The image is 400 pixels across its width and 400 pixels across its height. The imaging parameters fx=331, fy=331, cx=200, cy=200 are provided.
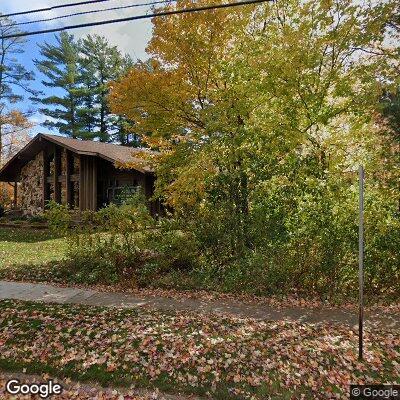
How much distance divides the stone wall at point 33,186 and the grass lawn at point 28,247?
4.13 metres

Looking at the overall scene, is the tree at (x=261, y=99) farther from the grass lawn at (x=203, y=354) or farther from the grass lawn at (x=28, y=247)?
the grass lawn at (x=28, y=247)

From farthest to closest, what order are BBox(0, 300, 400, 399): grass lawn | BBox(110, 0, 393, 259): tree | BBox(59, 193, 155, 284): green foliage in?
1. BBox(59, 193, 155, 284): green foliage
2. BBox(110, 0, 393, 259): tree
3. BBox(0, 300, 400, 399): grass lawn

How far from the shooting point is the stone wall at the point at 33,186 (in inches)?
910

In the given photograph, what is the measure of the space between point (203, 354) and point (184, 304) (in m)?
2.25

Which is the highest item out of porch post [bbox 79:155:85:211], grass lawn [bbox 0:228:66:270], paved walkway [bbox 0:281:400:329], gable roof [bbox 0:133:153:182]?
gable roof [bbox 0:133:153:182]

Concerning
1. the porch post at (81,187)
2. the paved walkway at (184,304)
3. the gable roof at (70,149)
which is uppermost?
the gable roof at (70,149)

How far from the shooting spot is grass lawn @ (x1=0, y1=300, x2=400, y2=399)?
4.07m

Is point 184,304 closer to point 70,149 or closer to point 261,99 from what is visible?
point 261,99

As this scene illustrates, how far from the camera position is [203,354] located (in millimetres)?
4602

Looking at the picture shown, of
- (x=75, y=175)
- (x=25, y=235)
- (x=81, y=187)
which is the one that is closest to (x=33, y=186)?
(x=75, y=175)

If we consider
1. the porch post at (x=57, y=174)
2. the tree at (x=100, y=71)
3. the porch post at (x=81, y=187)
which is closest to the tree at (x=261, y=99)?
the porch post at (x=81, y=187)

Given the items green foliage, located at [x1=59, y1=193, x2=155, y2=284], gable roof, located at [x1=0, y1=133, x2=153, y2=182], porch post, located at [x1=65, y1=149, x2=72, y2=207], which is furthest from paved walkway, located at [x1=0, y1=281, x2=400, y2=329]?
porch post, located at [x1=65, y1=149, x2=72, y2=207]

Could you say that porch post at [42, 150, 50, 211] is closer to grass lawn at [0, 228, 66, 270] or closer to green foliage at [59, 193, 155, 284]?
grass lawn at [0, 228, 66, 270]

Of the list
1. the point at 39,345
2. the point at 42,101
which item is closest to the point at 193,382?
the point at 39,345
